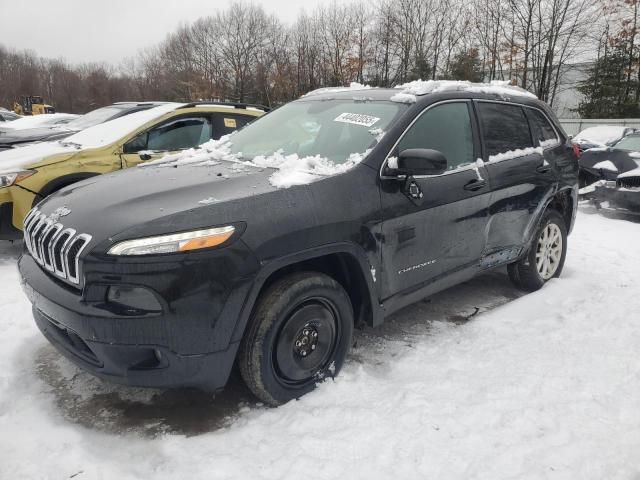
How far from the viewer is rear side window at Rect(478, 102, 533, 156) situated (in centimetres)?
374

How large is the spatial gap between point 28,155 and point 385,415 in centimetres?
474

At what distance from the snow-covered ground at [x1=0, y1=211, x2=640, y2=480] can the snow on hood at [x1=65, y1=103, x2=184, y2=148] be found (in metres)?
2.47

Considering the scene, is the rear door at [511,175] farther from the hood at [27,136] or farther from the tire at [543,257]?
the hood at [27,136]

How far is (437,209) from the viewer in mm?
3191

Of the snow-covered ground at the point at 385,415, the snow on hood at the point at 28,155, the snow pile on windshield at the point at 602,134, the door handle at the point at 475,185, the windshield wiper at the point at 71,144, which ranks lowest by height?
the snow-covered ground at the point at 385,415

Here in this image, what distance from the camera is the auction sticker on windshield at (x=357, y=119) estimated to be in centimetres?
315

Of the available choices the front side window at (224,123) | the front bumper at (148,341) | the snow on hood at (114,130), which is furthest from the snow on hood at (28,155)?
the front bumper at (148,341)

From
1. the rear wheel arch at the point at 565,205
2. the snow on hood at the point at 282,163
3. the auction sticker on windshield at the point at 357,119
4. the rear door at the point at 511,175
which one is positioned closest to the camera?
the snow on hood at the point at 282,163

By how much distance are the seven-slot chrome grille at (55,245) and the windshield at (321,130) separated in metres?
1.27

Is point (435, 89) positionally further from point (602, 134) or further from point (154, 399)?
point (602, 134)

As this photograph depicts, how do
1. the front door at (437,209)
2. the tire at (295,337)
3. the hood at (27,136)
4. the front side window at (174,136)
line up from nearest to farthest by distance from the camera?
the tire at (295,337) → the front door at (437,209) → the front side window at (174,136) → the hood at (27,136)

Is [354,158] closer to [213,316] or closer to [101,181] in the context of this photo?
[213,316]

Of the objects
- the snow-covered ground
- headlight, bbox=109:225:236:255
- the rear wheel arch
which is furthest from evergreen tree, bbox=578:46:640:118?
headlight, bbox=109:225:236:255

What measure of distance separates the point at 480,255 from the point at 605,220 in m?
5.61
